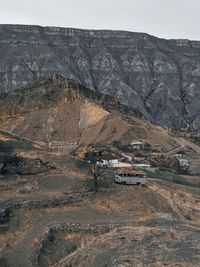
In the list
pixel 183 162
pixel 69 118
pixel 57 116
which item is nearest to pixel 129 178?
pixel 183 162

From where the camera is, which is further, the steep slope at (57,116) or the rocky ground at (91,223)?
the steep slope at (57,116)

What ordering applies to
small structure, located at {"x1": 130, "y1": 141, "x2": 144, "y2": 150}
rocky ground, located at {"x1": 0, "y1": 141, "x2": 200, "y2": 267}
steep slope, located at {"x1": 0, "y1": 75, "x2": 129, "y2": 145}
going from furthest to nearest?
steep slope, located at {"x1": 0, "y1": 75, "x2": 129, "y2": 145}
small structure, located at {"x1": 130, "y1": 141, "x2": 144, "y2": 150}
rocky ground, located at {"x1": 0, "y1": 141, "x2": 200, "y2": 267}

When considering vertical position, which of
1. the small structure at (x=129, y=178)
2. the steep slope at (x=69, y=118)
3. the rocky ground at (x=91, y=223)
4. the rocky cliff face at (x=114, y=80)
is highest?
the rocky cliff face at (x=114, y=80)

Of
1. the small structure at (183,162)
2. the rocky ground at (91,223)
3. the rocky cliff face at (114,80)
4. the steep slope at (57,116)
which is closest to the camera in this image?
the rocky ground at (91,223)

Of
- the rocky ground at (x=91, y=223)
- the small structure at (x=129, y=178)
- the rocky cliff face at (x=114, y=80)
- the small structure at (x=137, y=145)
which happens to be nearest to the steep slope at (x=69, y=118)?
the small structure at (x=137, y=145)

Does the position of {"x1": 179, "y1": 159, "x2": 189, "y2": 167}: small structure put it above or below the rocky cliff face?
below

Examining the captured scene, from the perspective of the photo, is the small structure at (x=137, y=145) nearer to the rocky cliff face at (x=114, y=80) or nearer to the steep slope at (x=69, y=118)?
the steep slope at (x=69, y=118)

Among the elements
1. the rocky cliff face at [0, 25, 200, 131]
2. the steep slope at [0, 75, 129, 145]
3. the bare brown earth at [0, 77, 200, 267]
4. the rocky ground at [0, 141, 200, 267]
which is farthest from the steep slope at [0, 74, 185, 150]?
the rocky cliff face at [0, 25, 200, 131]

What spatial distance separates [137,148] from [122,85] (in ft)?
354

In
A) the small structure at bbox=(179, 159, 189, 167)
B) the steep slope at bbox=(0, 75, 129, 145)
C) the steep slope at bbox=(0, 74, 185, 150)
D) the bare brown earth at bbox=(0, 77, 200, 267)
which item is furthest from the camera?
the steep slope at bbox=(0, 75, 129, 145)

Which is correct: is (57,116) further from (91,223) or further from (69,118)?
(91,223)

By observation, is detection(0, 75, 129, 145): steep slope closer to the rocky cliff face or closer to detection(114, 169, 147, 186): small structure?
detection(114, 169, 147, 186): small structure

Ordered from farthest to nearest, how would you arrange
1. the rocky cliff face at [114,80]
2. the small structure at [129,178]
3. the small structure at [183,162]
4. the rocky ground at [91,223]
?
the rocky cliff face at [114,80] < the small structure at [183,162] < the small structure at [129,178] < the rocky ground at [91,223]

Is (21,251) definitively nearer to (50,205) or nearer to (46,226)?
(46,226)
